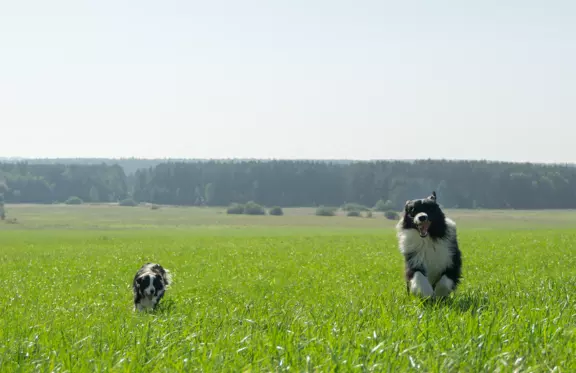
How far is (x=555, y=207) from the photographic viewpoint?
171750mm

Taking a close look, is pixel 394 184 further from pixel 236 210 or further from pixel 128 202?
pixel 128 202

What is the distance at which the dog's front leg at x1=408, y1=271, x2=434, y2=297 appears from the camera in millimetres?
11805

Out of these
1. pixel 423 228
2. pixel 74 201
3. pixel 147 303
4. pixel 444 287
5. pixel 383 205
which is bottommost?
pixel 74 201

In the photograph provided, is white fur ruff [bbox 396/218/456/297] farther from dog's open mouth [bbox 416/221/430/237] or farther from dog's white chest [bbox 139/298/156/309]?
dog's white chest [bbox 139/298/156/309]

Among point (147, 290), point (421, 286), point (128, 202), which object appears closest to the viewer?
point (421, 286)

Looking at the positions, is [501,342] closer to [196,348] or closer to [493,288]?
[196,348]

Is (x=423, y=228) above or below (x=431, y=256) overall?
above

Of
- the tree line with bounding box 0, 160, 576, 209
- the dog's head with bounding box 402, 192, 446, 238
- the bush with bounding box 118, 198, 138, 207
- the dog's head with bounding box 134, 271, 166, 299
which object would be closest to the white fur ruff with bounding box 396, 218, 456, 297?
the dog's head with bounding box 402, 192, 446, 238

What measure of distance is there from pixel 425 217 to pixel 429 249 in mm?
716

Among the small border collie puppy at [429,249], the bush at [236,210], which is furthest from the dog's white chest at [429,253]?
the bush at [236,210]

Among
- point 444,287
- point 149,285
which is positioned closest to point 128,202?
point 149,285

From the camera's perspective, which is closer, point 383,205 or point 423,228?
point 423,228

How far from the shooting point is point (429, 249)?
12195mm

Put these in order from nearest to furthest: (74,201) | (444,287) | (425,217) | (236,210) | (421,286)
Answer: (425,217), (421,286), (444,287), (236,210), (74,201)
